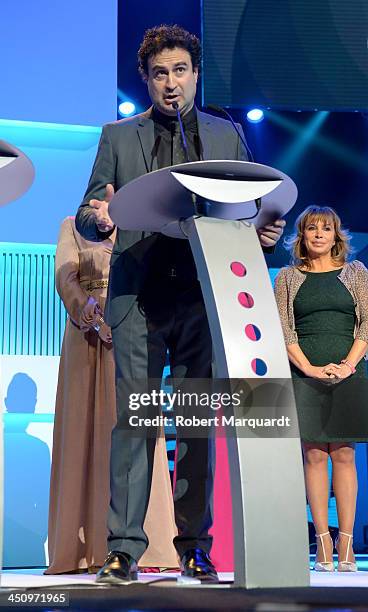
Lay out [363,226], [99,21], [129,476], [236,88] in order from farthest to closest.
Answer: [363,226] < [236,88] < [99,21] < [129,476]

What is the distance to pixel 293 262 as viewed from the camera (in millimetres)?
3135

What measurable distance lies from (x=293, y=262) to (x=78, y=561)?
4.26 ft

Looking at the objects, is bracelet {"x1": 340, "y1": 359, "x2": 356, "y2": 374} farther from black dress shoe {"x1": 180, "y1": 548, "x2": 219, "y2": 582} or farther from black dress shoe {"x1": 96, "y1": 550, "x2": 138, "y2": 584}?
black dress shoe {"x1": 96, "y1": 550, "x2": 138, "y2": 584}

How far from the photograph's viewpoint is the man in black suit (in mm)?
1972

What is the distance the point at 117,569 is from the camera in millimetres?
1851

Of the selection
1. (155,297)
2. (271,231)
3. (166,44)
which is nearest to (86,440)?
(155,297)

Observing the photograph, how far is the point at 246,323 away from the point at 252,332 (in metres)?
0.02

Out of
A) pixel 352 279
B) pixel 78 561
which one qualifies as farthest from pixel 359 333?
pixel 78 561

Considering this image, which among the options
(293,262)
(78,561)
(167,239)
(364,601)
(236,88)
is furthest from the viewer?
(236,88)

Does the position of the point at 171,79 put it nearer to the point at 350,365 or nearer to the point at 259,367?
the point at 259,367

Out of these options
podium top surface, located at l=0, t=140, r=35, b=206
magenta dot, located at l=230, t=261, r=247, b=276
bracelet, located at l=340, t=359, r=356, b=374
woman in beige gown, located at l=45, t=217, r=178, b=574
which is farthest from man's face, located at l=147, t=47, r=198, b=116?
bracelet, located at l=340, t=359, r=356, b=374

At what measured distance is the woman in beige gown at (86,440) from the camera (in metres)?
2.91

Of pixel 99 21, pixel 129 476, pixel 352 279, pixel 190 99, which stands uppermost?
pixel 99 21

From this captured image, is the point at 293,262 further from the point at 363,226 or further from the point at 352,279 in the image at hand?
the point at 363,226
